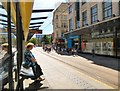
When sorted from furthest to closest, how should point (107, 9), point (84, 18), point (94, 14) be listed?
point (84, 18) → point (94, 14) → point (107, 9)

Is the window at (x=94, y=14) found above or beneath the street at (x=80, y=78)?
above

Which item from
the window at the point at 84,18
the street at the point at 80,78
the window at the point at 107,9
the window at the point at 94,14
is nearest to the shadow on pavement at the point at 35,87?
the street at the point at 80,78

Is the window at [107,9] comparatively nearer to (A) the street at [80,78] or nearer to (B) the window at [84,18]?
(B) the window at [84,18]

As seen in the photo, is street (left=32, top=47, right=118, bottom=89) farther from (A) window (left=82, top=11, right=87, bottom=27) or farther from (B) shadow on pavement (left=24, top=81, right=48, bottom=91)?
(A) window (left=82, top=11, right=87, bottom=27)

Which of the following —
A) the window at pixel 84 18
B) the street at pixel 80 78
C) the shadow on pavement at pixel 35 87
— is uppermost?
the window at pixel 84 18

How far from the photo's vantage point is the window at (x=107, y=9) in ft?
106

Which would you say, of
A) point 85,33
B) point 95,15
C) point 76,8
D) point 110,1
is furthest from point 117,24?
point 76,8

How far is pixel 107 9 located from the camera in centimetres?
3356

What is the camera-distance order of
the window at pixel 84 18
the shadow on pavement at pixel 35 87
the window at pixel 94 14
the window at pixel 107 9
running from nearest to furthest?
the shadow on pavement at pixel 35 87 < the window at pixel 107 9 < the window at pixel 94 14 < the window at pixel 84 18

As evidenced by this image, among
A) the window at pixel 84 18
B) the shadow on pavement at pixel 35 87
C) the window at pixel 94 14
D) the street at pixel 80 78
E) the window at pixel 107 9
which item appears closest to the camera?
the shadow on pavement at pixel 35 87

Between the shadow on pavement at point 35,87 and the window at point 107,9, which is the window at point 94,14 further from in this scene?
the shadow on pavement at point 35,87

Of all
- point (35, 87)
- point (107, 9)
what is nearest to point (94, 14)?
point (107, 9)

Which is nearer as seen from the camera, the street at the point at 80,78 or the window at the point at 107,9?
the street at the point at 80,78

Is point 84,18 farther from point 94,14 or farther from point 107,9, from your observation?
point 107,9
